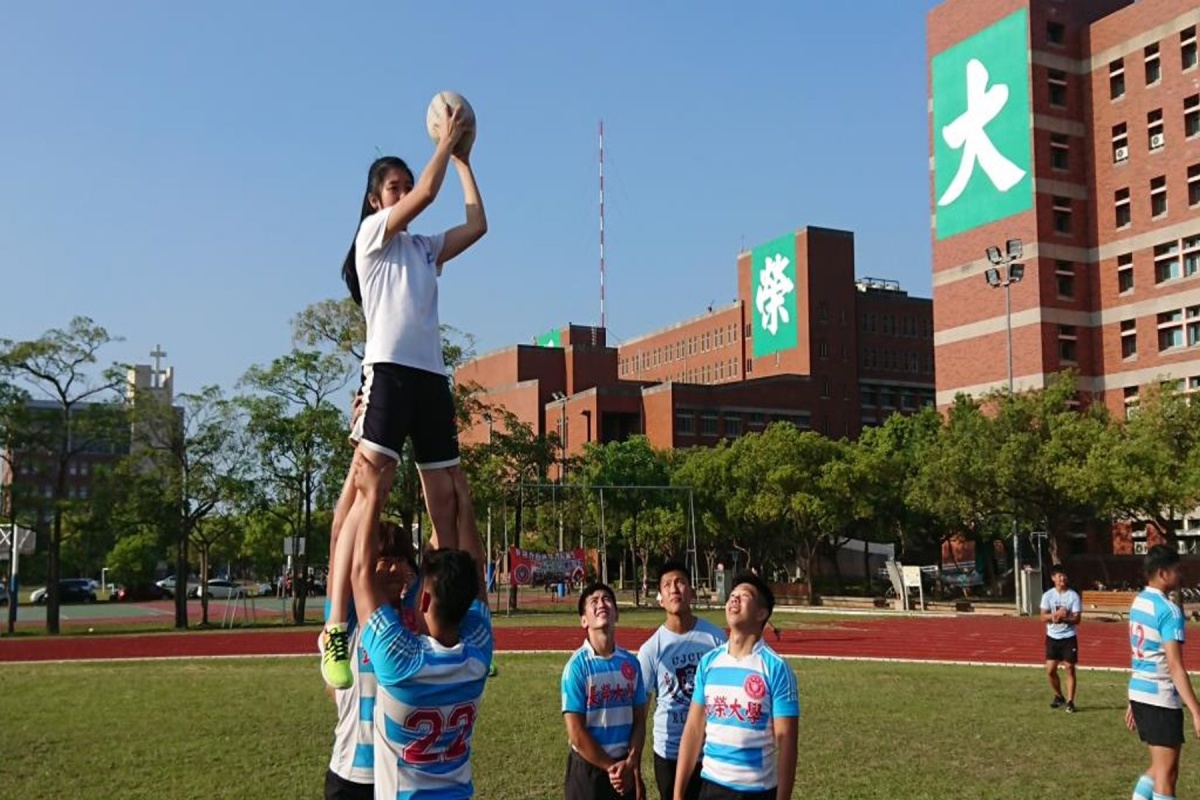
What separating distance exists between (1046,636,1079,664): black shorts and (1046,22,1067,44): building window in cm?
5118

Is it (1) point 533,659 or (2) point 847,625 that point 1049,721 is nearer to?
(1) point 533,659

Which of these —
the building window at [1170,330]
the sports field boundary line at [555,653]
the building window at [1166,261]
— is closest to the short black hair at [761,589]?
Answer: the sports field boundary line at [555,653]

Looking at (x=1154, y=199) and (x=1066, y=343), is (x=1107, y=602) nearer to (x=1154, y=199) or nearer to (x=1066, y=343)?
(x=1066, y=343)

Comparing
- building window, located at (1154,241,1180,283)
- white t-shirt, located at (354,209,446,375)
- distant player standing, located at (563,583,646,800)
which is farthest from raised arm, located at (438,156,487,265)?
building window, located at (1154,241,1180,283)

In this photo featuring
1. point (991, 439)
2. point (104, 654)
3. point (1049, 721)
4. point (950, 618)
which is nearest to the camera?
point (1049, 721)

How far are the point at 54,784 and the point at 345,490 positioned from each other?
7.72 m

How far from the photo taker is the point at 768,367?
98.6m

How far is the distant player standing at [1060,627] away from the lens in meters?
16.1

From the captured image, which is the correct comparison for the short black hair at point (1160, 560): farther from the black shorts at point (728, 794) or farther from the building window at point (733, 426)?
the building window at point (733, 426)

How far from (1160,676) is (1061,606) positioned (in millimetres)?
8381

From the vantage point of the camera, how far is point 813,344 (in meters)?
93.3

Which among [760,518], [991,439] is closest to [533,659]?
[991,439]

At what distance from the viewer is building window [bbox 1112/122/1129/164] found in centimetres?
5875

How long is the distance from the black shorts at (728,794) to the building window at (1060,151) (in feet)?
195
